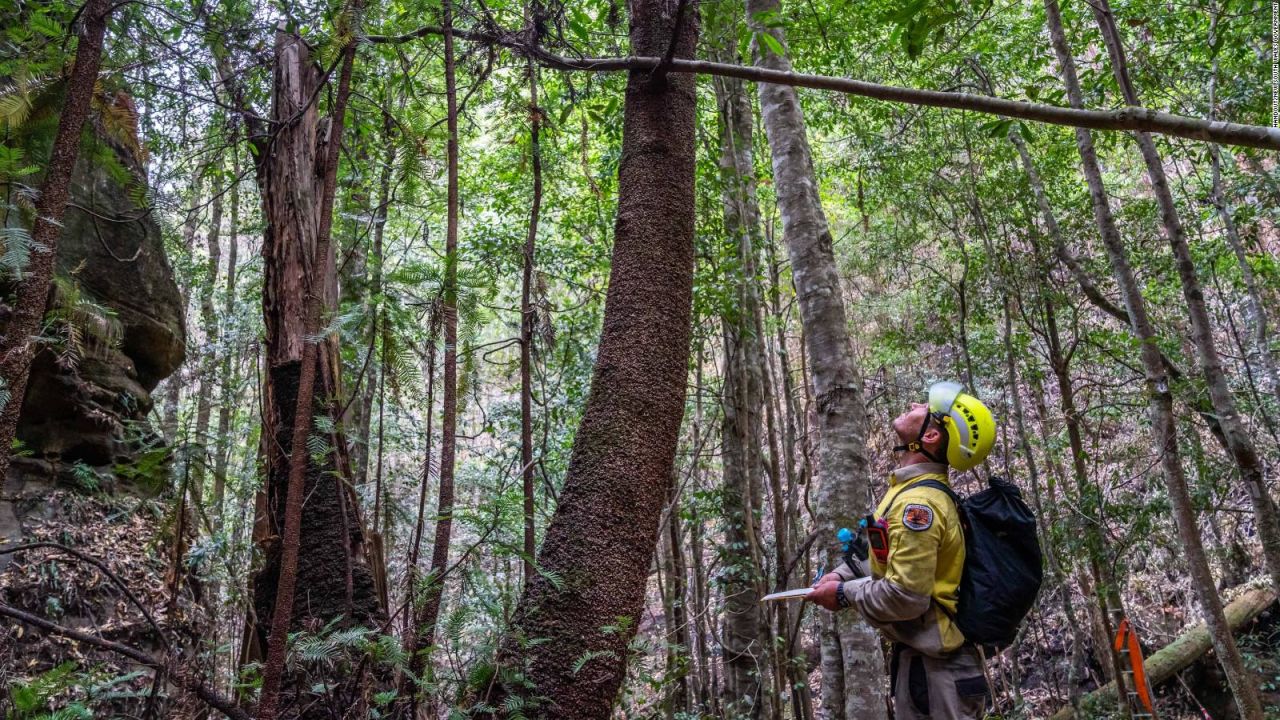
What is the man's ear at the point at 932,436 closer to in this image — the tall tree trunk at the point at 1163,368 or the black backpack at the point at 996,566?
the black backpack at the point at 996,566

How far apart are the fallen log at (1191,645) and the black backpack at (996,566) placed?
308 inches

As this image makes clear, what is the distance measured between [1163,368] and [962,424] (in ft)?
13.8

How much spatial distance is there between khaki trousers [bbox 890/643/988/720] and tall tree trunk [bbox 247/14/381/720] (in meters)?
2.27

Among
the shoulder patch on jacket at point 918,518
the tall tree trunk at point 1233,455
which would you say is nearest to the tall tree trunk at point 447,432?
the shoulder patch on jacket at point 918,518

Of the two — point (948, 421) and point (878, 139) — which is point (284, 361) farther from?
point (878, 139)

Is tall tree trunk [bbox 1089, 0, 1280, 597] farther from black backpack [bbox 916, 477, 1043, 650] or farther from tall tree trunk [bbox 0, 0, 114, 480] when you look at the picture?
tall tree trunk [bbox 0, 0, 114, 480]

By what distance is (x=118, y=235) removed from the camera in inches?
305

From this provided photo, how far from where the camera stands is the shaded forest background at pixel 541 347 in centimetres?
296

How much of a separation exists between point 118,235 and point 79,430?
84.3 inches

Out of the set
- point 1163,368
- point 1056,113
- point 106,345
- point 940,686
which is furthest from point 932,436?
point 106,345

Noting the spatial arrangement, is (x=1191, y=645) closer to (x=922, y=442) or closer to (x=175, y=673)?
(x=922, y=442)

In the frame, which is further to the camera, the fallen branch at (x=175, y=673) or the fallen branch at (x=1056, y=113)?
the fallen branch at (x=175, y=673)

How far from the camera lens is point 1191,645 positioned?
951 centimetres

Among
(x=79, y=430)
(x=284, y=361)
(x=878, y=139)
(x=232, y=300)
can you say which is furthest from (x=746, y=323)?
(x=232, y=300)
